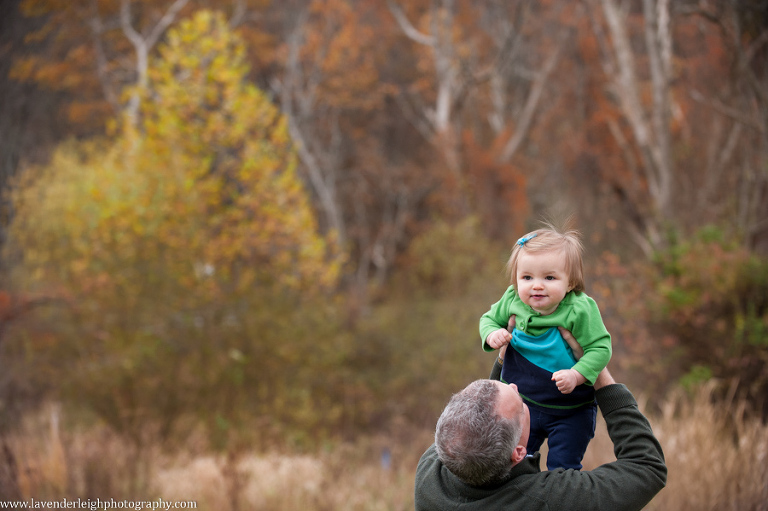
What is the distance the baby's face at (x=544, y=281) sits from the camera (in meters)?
1.89

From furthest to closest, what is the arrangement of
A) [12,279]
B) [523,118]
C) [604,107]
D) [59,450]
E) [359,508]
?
1. [523,118]
2. [604,107]
3. [12,279]
4. [359,508]
5. [59,450]

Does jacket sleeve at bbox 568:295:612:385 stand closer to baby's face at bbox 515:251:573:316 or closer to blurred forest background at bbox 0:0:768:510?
baby's face at bbox 515:251:573:316

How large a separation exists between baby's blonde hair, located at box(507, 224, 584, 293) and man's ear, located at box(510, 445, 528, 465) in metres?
0.49

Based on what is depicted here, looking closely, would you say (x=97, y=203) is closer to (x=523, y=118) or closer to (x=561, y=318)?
(x=561, y=318)

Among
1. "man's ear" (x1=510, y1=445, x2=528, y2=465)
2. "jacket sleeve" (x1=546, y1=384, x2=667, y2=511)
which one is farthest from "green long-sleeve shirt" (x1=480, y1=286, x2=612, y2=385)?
"man's ear" (x1=510, y1=445, x2=528, y2=465)

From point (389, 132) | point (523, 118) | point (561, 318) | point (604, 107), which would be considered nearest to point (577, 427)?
point (561, 318)

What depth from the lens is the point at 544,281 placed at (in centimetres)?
190

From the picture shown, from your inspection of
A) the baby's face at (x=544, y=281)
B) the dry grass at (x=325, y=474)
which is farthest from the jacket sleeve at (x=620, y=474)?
the dry grass at (x=325, y=474)

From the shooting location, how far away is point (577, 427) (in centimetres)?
194

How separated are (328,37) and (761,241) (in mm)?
14815

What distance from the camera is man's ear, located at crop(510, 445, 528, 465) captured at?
1.86m

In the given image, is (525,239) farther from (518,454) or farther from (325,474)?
(325,474)

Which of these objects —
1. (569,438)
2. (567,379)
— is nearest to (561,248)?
(567,379)

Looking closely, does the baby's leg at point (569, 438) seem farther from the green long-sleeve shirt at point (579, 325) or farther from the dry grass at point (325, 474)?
the dry grass at point (325, 474)
